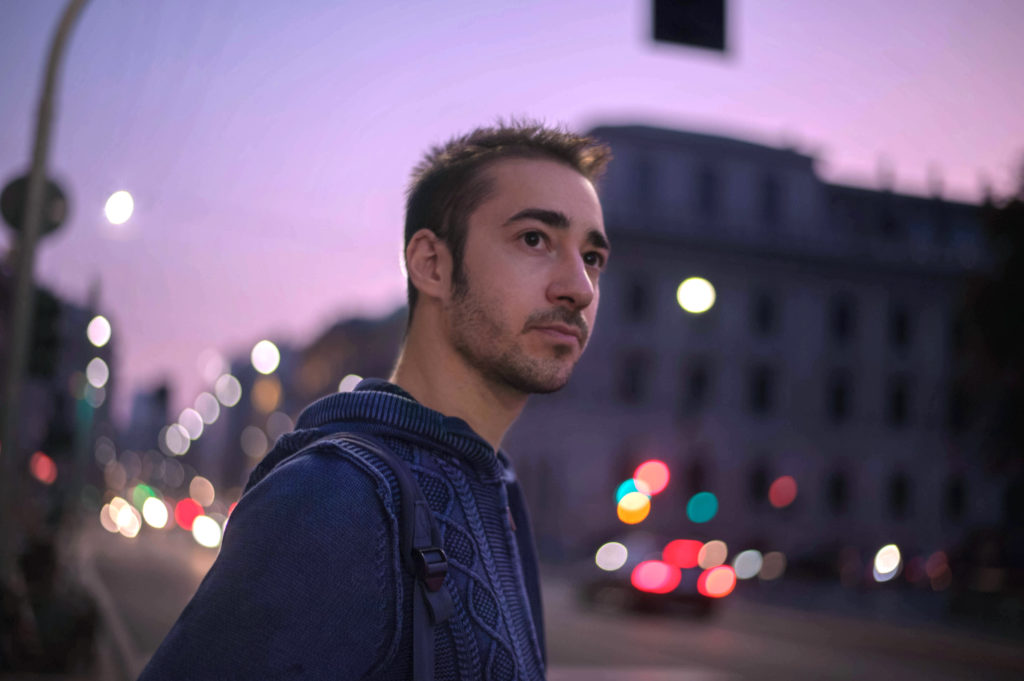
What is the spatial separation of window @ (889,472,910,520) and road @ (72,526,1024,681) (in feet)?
93.3

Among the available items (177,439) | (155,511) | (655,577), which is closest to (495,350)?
(655,577)

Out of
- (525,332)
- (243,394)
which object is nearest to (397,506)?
(525,332)

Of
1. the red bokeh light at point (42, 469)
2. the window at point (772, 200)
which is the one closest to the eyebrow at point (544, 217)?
the red bokeh light at point (42, 469)

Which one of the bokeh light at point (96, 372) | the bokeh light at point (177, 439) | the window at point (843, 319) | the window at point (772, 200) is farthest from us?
the bokeh light at point (177, 439)

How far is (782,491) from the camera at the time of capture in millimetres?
50000

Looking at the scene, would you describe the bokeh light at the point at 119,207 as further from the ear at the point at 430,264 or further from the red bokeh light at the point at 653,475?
the red bokeh light at the point at 653,475

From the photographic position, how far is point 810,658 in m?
15.6

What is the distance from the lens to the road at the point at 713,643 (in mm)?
13367

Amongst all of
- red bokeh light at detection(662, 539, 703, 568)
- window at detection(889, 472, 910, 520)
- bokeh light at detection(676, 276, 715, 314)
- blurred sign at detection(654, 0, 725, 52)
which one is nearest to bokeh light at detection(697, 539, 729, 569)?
red bokeh light at detection(662, 539, 703, 568)

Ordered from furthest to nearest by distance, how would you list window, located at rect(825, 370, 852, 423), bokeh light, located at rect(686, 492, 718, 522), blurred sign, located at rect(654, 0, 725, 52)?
window, located at rect(825, 370, 852, 423) < bokeh light, located at rect(686, 492, 718, 522) < blurred sign, located at rect(654, 0, 725, 52)

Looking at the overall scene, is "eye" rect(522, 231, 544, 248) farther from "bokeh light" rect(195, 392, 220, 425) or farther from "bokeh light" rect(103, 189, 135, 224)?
"bokeh light" rect(195, 392, 220, 425)

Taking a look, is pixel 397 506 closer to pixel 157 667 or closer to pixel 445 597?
pixel 445 597

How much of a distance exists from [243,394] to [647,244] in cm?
11756

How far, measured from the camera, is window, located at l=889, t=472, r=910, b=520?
52.3 meters
